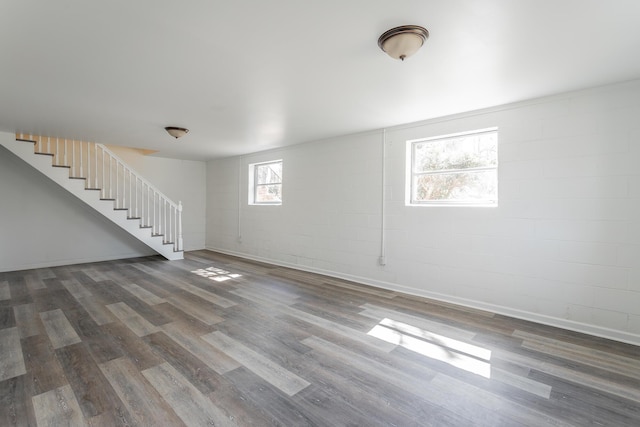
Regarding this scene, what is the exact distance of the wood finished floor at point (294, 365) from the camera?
1.78 meters

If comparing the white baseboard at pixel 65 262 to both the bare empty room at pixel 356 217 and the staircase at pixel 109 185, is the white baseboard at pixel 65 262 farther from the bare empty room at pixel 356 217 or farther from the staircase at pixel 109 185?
the staircase at pixel 109 185

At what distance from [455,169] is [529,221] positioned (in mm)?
1039

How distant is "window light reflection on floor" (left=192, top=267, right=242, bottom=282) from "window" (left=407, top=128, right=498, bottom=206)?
3.13m

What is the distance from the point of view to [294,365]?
2.29 m

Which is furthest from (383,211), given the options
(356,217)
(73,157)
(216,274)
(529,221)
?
(73,157)

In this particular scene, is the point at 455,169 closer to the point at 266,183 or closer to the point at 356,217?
the point at 356,217

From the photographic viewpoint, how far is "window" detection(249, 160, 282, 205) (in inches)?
247

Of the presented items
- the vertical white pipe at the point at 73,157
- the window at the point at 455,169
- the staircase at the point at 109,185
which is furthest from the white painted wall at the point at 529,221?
the vertical white pipe at the point at 73,157

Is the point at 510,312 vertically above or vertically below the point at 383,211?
below

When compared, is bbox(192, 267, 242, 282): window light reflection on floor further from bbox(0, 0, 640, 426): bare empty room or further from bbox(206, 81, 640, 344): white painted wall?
bbox(206, 81, 640, 344): white painted wall

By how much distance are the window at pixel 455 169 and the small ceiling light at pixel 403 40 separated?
201cm

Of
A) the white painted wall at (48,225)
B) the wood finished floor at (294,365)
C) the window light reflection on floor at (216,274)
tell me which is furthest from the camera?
the white painted wall at (48,225)

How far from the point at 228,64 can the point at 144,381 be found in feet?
8.15

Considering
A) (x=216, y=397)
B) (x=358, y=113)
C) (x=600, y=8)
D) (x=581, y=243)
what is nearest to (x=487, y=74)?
(x=600, y=8)
